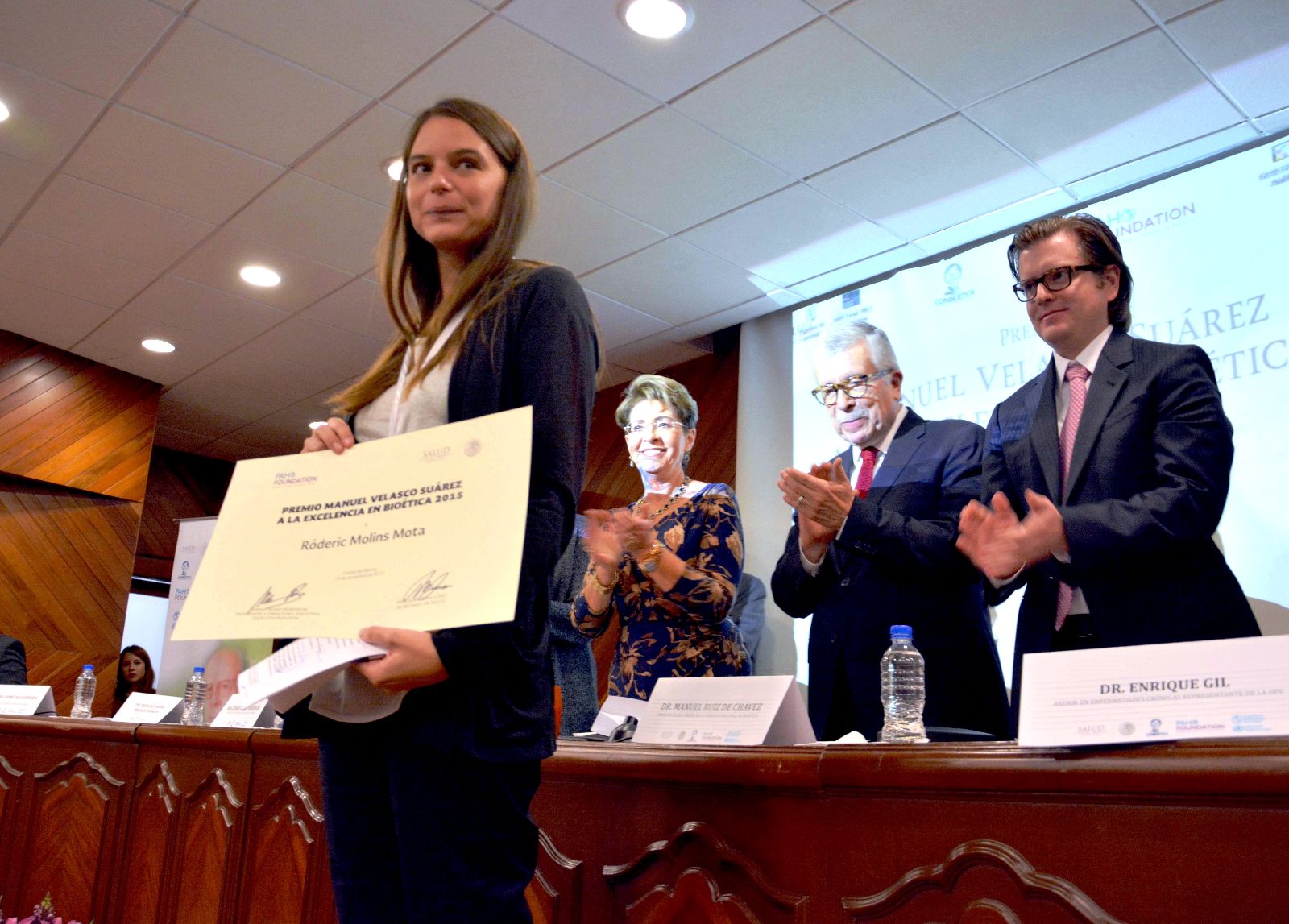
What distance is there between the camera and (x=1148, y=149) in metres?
3.72

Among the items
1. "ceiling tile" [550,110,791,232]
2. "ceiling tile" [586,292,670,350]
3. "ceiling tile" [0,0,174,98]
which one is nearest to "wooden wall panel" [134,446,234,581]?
"ceiling tile" [586,292,670,350]

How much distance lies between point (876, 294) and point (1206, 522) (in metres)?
3.34

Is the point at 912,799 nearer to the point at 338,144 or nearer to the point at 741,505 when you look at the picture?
the point at 338,144

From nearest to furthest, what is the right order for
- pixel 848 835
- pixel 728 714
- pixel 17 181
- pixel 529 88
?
pixel 848 835, pixel 728 714, pixel 529 88, pixel 17 181

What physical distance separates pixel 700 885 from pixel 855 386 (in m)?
Answer: 1.23

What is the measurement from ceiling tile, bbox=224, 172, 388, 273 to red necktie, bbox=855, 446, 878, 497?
2.75 metres

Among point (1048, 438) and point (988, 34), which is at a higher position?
point (988, 34)

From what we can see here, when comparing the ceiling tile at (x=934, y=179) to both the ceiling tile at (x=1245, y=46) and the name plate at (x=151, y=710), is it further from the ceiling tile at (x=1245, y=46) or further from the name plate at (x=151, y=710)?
the name plate at (x=151, y=710)

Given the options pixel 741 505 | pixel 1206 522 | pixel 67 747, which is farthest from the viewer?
pixel 741 505

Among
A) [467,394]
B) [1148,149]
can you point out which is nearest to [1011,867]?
[467,394]

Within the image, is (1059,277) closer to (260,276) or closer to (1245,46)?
A: (1245,46)

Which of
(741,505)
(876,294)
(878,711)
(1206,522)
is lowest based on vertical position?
(878,711)

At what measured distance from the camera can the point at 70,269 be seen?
493cm
